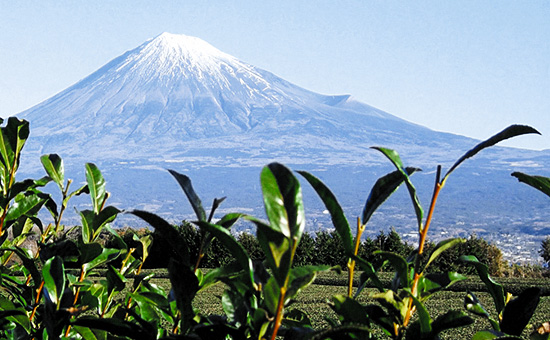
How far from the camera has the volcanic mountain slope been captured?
130625 mm

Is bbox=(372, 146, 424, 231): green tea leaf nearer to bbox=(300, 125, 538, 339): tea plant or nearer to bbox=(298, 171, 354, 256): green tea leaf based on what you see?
bbox=(300, 125, 538, 339): tea plant

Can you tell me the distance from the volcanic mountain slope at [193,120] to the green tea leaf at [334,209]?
126090mm

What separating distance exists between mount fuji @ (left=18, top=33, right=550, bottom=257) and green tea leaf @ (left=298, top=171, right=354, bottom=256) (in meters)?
114

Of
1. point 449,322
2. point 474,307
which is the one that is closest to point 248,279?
point 449,322

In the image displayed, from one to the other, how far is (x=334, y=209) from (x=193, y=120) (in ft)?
446

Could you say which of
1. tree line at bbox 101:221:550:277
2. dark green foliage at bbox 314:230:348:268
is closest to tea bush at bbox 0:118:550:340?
tree line at bbox 101:221:550:277

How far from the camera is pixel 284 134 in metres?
134

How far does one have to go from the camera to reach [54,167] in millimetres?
1559

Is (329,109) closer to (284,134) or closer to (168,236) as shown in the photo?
(284,134)

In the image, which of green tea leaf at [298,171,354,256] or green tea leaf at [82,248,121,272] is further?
green tea leaf at [82,248,121,272]

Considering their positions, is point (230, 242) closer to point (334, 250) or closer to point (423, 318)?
point (423, 318)

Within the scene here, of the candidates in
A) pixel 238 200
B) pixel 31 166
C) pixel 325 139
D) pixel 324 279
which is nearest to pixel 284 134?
pixel 325 139

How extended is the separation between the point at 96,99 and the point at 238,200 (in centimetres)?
4110

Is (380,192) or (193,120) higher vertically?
(380,192)
